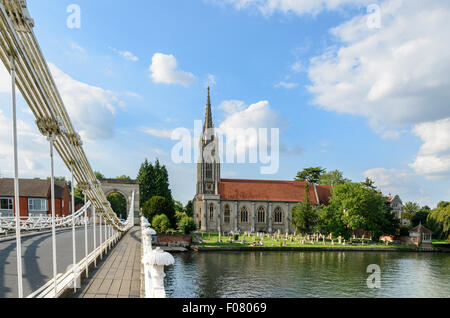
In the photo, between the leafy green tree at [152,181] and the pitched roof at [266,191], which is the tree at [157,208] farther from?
the leafy green tree at [152,181]

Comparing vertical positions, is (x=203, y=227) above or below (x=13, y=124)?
below

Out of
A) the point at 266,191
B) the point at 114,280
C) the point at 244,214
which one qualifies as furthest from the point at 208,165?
the point at 114,280

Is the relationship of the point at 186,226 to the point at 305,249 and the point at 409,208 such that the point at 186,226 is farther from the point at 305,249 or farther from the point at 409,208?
the point at 409,208

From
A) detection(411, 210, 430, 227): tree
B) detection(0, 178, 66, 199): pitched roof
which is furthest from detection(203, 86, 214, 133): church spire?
detection(411, 210, 430, 227): tree

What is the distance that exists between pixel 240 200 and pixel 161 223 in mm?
24426

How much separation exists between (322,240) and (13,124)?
54.2 meters

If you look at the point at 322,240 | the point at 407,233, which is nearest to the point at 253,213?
the point at 322,240

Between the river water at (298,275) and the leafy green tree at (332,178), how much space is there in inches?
1600

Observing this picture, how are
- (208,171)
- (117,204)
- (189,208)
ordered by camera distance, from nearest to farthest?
(208,171) → (117,204) → (189,208)

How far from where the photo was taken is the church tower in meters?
65.2

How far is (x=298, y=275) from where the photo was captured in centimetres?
2712

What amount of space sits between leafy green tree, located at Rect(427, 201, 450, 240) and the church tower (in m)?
41.7

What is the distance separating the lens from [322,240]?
170ft
